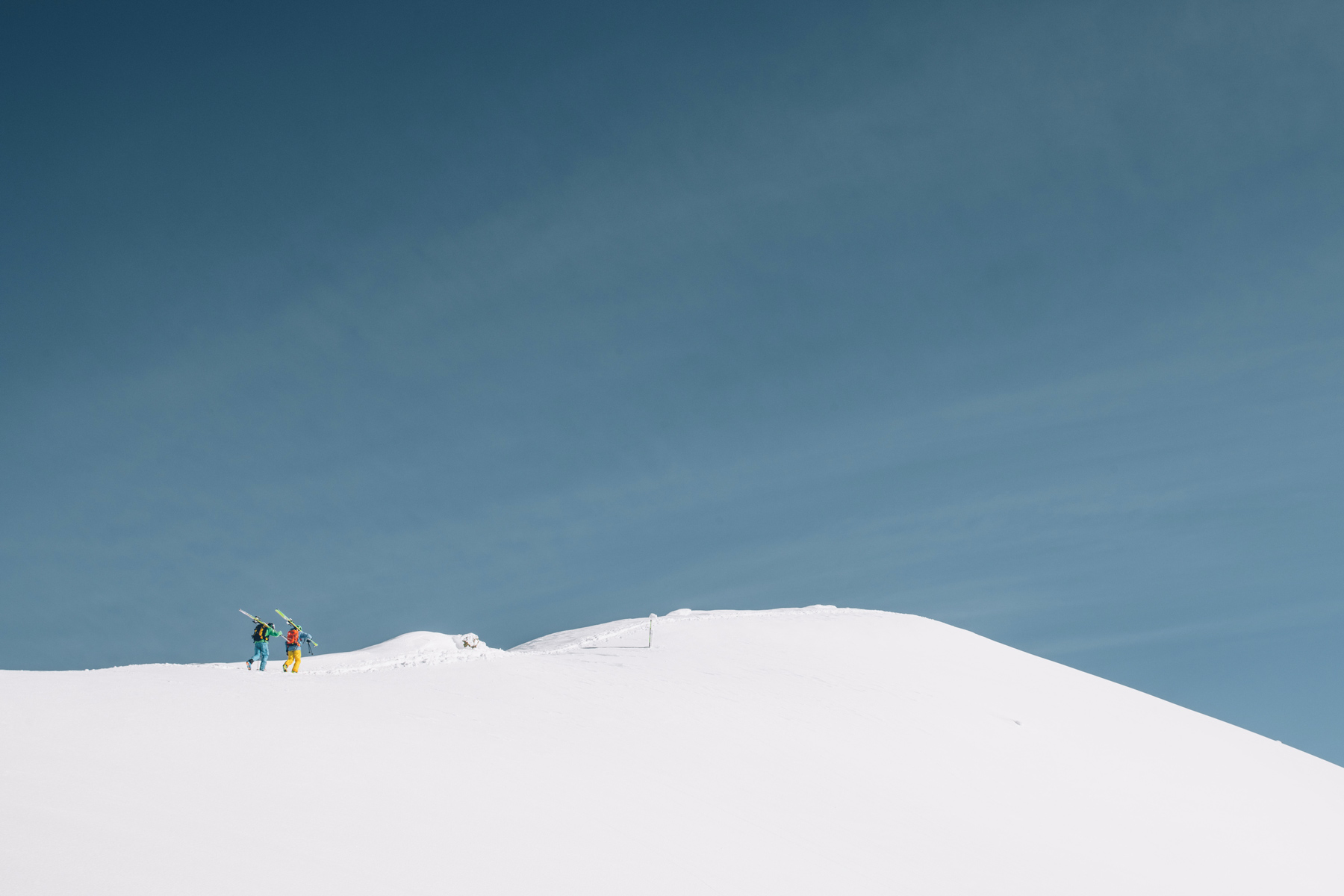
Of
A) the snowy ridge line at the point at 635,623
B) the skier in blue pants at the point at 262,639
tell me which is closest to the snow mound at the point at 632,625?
the snowy ridge line at the point at 635,623

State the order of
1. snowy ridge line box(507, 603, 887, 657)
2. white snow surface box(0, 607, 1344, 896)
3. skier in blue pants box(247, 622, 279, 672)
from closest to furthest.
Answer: white snow surface box(0, 607, 1344, 896)
skier in blue pants box(247, 622, 279, 672)
snowy ridge line box(507, 603, 887, 657)

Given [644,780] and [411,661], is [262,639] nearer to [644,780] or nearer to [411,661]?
[411,661]

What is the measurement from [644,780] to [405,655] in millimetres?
13206

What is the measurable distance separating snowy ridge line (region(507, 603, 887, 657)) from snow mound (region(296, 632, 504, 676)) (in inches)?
50.1

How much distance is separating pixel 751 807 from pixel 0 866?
922 cm

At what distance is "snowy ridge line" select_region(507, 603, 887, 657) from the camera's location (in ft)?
78.7

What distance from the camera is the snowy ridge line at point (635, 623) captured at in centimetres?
2400

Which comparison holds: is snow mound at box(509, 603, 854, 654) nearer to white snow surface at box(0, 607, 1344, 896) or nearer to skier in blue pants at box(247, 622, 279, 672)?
white snow surface at box(0, 607, 1344, 896)

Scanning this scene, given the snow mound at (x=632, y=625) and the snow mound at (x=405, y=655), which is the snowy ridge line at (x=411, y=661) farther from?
the snow mound at (x=632, y=625)

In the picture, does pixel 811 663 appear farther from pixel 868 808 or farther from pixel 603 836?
pixel 603 836

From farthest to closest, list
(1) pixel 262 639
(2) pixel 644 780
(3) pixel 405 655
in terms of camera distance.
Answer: (3) pixel 405 655 → (1) pixel 262 639 → (2) pixel 644 780

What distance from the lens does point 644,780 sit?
45.8ft

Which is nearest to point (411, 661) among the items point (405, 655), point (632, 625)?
point (405, 655)


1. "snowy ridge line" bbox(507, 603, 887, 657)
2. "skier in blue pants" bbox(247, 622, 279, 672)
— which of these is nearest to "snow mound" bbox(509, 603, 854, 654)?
"snowy ridge line" bbox(507, 603, 887, 657)
